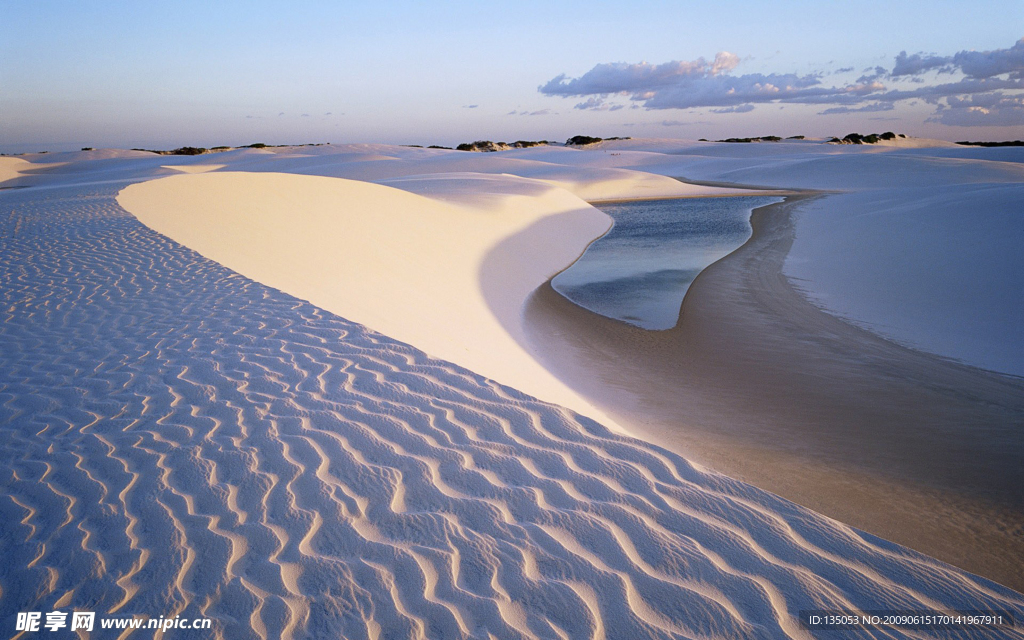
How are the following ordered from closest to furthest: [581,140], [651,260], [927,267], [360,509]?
[360,509]
[927,267]
[651,260]
[581,140]

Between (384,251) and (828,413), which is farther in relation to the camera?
(384,251)

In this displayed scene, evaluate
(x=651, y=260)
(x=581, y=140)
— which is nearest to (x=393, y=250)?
(x=651, y=260)

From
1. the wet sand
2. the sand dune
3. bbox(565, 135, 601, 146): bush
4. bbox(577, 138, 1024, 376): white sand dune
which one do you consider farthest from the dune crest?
bbox(565, 135, 601, 146): bush

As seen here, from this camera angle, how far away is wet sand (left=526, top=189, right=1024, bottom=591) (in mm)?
3645

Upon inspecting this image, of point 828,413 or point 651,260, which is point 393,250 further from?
point 828,413

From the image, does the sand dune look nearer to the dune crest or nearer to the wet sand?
the dune crest

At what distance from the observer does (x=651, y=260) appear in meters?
13.8

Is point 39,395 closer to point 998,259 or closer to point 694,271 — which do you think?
point 694,271

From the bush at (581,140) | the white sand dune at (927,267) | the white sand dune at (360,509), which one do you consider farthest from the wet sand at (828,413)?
the bush at (581,140)

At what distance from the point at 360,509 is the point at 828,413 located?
4320 millimetres

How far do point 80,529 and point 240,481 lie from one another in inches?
26.2

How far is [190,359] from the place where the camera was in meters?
4.49

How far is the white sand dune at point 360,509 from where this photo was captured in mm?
2215

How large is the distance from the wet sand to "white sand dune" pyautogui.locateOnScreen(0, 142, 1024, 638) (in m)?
1.28
